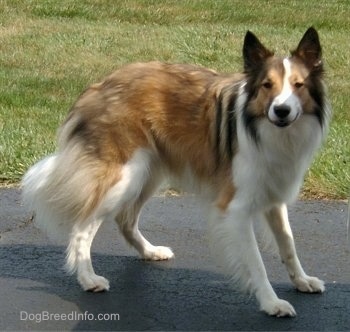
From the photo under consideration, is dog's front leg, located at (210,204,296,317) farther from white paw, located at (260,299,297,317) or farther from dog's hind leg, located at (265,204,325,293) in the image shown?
dog's hind leg, located at (265,204,325,293)

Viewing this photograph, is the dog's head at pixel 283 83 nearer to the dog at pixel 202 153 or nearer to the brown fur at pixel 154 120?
the dog at pixel 202 153

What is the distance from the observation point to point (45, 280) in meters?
5.16

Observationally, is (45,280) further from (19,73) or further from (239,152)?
(19,73)

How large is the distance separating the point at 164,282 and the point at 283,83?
4.55ft

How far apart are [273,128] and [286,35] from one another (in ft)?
31.9

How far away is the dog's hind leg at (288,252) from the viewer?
5.06 metres

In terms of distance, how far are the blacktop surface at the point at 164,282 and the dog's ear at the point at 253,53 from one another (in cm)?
127

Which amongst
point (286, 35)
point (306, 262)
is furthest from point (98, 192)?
point (286, 35)

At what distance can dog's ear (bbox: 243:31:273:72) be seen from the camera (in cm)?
490

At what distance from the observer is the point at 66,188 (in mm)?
5316

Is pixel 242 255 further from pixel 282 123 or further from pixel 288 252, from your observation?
pixel 282 123

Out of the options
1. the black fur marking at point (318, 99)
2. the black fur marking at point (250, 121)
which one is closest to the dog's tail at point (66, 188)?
the black fur marking at point (250, 121)

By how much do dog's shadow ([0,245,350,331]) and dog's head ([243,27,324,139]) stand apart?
1.01 metres

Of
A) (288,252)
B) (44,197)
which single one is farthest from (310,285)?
(44,197)
